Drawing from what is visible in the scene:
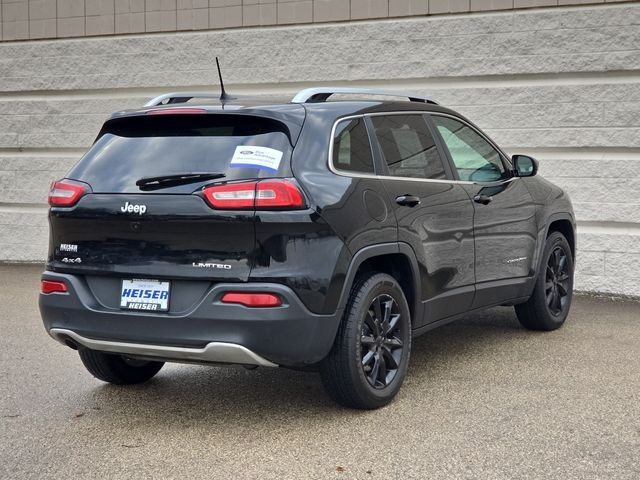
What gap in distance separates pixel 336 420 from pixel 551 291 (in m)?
3.09

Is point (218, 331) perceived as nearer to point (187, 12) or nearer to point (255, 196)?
point (255, 196)

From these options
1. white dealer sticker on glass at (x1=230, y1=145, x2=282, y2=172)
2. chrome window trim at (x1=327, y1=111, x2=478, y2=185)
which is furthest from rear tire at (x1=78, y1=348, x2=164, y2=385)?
chrome window trim at (x1=327, y1=111, x2=478, y2=185)

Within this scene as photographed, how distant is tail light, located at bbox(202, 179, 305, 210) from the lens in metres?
4.58

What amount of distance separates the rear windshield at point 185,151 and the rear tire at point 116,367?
1.09 metres

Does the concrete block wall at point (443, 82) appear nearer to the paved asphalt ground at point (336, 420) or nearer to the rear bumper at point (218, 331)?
the paved asphalt ground at point (336, 420)

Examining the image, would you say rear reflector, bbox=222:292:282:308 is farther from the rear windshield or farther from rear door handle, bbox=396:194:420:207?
rear door handle, bbox=396:194:420:207

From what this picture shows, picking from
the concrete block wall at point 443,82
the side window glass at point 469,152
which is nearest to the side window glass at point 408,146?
the side window glass at point 469,152

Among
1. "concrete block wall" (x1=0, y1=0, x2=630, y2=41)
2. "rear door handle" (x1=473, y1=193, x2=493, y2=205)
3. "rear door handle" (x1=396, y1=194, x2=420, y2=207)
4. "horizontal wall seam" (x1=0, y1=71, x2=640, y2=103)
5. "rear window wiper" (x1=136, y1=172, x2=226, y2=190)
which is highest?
"concrete block wall" (x1=0, y1=0, x2=630, y2=41)

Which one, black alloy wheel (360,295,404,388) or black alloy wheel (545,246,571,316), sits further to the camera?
black alloy wheel (545,246,571,316)

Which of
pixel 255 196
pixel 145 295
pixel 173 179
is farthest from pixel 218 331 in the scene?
pixel 173 179

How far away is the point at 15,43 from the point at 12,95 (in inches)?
27.0

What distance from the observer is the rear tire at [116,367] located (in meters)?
5.54

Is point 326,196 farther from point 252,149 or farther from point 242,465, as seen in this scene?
point 242,465

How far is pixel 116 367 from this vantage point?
564 cm
